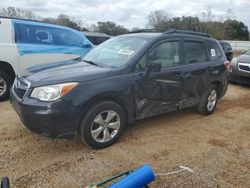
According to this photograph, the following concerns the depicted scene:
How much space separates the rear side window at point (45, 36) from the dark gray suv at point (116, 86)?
2314mm

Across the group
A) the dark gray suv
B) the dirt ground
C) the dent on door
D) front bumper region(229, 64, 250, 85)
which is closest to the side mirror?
the dark gray suv

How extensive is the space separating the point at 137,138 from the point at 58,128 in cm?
140

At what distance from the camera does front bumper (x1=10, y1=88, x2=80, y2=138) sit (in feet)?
11.1

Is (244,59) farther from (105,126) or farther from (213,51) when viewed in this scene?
(105,126)

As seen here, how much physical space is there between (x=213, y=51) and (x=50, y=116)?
381 centimetres

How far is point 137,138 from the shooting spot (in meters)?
4.36

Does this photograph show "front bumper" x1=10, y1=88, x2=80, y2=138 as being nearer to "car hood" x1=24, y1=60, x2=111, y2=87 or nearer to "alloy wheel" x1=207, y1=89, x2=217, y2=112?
"car hood" x1=24, y1=60, x2=111, y2=87

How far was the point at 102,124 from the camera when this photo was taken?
151 inches

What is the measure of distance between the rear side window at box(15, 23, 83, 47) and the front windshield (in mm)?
2280

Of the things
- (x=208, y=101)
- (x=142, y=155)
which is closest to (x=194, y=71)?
(x=208, y=101)

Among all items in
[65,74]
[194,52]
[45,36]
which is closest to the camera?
[65,74]

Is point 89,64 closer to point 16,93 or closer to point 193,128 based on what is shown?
point 16,93

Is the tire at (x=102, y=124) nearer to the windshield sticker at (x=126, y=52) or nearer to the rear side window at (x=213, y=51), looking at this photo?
the windshield sticker at (x=126, y=52)

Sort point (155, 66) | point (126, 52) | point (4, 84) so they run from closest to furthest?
point (155, 66)
point (126, 52)
point (4, 84)
